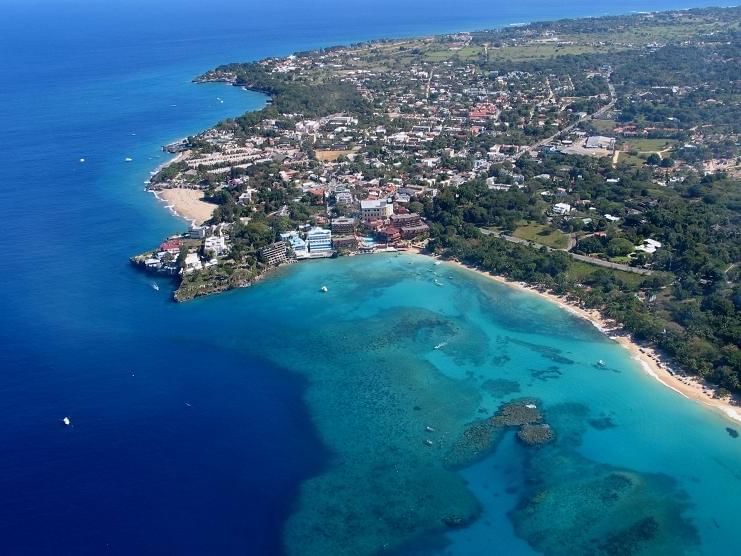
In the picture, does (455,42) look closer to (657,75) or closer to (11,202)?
(657,75)

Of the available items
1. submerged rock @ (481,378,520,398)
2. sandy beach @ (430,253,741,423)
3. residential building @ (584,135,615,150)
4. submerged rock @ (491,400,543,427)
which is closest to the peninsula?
residential building @ (584,135,615,150)

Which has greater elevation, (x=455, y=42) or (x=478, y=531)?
(x=455, y=42)

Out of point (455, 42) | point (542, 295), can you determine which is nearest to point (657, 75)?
point (455, 42)

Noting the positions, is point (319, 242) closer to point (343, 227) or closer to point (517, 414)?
point (343, 227)

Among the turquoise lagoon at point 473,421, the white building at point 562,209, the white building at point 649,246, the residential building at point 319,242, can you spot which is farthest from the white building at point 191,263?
the white building at point 649,246

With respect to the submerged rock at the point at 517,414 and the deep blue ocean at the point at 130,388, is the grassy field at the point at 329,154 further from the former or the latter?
the submerged rock at the point at 517,414

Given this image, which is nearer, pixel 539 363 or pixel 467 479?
pixel 467 479
